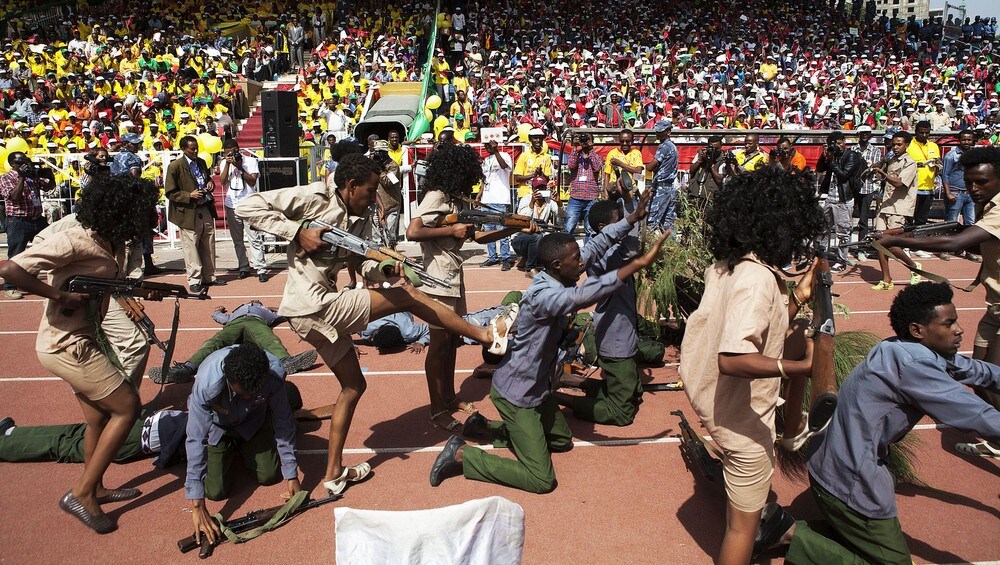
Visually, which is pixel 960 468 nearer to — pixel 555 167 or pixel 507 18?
pixel 555 167

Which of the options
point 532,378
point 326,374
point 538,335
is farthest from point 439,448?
point 326,374

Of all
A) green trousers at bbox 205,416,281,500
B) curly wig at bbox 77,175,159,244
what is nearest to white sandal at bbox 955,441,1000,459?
green trousers at bbox 205,416,281,500

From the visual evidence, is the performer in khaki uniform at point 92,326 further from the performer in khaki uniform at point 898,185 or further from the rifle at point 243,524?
the performer in khaki uniform at point 898,185

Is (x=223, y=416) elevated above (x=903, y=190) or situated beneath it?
situated beneath

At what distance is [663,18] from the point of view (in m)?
28.4

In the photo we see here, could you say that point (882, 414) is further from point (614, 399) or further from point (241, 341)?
point (241, 341)

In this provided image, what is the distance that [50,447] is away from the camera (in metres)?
4.87

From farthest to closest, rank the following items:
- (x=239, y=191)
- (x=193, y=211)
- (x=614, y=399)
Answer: (x=239, y=191), (x=193, y=211), (x=614, y=399)

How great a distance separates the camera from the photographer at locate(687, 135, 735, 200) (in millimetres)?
11062

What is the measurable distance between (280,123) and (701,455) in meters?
10.8

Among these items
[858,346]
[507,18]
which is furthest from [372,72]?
[858,346]

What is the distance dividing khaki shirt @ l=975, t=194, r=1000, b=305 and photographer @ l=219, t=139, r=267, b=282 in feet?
30.0

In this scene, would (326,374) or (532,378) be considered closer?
(532,378)

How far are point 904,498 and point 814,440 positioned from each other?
121 cm
